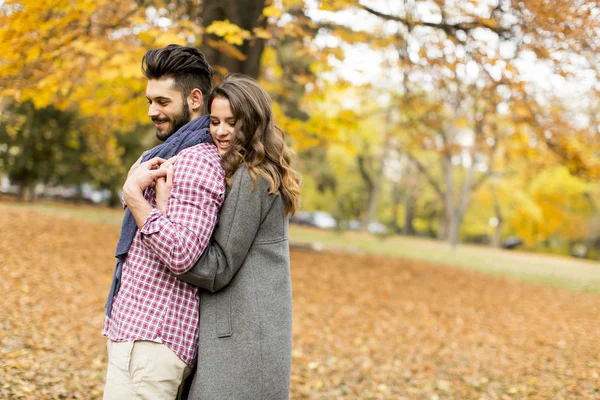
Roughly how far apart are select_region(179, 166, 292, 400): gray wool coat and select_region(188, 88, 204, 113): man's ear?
0.41 m

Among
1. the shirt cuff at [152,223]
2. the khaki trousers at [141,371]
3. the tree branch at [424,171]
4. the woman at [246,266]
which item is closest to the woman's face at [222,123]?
the woman at [246,266]

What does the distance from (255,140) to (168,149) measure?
0.37m

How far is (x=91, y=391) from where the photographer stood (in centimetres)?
444

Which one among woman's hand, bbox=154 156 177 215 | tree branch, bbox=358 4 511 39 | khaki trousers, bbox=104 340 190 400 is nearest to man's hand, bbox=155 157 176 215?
woman's hand, bbox=154 156 177 215

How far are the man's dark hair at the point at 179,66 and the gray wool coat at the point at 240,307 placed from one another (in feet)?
1.56

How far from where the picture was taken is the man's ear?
2295 millimetres

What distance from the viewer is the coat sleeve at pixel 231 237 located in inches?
78.5

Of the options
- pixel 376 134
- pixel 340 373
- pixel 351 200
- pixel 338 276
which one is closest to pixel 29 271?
pixel 340 373

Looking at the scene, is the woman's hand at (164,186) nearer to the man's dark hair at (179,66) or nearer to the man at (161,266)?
the man at (161,266)

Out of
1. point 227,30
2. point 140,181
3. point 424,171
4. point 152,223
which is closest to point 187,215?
point 152,223

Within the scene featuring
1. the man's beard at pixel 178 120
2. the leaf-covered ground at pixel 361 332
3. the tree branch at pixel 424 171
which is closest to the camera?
the man's beard at pixel 178 120

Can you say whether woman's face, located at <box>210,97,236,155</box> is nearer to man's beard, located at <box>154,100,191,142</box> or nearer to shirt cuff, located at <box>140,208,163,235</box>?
man's beard, located at <box>154,100,191,142</box>

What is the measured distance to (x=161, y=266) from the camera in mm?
2074

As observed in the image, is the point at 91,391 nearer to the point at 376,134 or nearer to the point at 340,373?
the point at 340,373
